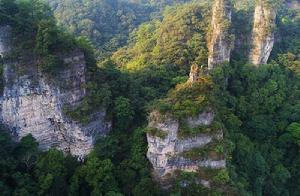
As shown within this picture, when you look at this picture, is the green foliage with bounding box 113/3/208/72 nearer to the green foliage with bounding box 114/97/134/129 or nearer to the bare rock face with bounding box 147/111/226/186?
the green foliage with bounding box 114/97/134/129

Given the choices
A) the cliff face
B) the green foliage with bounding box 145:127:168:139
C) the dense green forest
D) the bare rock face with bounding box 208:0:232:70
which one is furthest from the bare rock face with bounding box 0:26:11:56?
the bare rock face with bounding box 208:0:232:70

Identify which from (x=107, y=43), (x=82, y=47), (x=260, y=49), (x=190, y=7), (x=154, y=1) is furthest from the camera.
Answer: (x=154, y=1)

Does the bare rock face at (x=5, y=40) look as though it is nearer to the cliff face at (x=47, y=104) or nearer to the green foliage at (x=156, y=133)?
the cliff face at (x=47, y=104)

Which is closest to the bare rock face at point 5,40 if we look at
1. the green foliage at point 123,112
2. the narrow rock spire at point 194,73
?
the green foliage at point 123,112

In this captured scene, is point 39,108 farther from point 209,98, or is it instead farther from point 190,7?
point 190,7

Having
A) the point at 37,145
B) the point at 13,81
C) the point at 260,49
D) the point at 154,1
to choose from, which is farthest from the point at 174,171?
the point at 154,1

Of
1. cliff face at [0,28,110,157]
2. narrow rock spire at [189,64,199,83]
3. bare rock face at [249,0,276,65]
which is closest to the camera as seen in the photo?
cliff face at [0,28,110,157]
